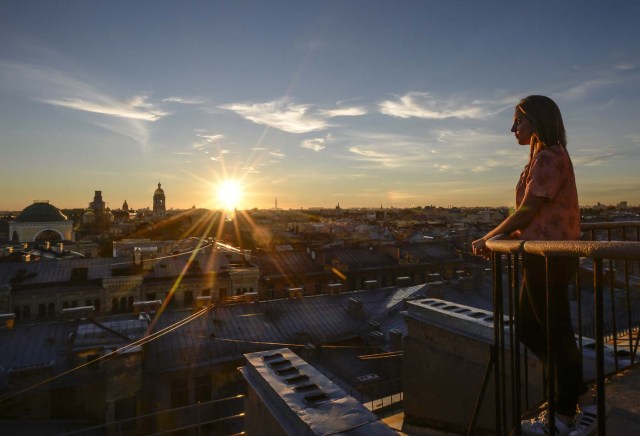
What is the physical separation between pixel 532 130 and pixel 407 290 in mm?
18614

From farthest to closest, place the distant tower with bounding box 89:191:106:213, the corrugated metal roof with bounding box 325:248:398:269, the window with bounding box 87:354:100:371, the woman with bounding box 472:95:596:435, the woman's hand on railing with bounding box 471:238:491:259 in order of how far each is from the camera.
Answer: the distant tower with bounding box 89:191:106:213
the corrugated metal roof with bounding box 325:248:398:269
the window with bounding box 87:354:100:371
the woman's hand on railing with bounding box 471:238:491:259
the woman with bounding box 472:95:596:435

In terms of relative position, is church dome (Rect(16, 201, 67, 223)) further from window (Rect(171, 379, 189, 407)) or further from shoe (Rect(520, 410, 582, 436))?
shoe (Rect(520, 410, 582, 436))

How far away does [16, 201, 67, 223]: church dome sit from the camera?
63719 millimetres

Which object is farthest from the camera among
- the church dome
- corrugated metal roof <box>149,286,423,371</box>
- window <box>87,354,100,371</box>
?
the church dome

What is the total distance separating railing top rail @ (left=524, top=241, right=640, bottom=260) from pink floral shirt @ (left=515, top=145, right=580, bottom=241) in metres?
0.62

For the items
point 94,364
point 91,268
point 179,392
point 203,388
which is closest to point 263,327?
point 203,388

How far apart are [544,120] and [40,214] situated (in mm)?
74841

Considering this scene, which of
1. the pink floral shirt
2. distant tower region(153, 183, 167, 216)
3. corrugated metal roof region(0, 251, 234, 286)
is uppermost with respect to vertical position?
distant tower region(153, 183, 167, 216)

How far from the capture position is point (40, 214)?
63.9 m

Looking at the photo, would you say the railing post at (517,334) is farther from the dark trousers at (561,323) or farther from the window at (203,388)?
the window at (203,388)

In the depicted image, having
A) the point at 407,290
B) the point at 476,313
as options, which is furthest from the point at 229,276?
the point at 476,313

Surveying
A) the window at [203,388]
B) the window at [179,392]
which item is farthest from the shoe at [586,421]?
the window at [203,388]

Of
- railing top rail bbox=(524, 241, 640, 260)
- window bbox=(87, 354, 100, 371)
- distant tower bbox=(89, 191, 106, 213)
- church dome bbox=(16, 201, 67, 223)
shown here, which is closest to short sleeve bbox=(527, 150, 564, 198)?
railing top rail bbox=(524, 241, 640, 260)

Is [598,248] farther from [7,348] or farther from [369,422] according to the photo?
[7,348]
